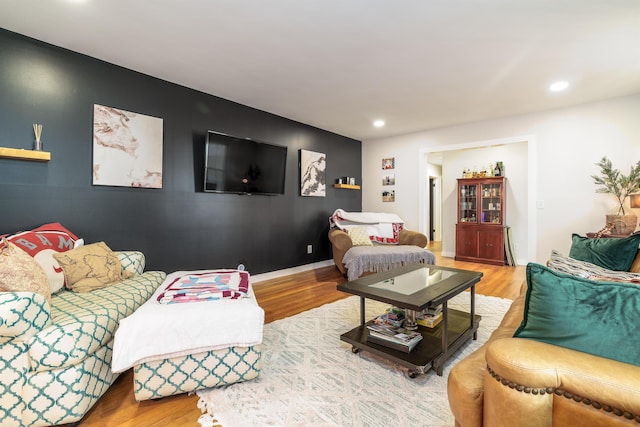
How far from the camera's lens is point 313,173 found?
489 centimetres

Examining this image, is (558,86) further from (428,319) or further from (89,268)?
(89,268)

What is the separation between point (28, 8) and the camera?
2.04 m

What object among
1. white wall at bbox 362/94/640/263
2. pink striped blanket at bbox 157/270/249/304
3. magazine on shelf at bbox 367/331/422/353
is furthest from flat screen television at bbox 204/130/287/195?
white wall at bbox 362/94/640/263

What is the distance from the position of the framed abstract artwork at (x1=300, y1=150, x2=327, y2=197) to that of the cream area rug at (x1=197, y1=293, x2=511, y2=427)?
2.79m

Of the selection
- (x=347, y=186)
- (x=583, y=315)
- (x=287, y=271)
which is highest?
(x=347, y=186)

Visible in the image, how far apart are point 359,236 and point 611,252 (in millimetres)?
3004

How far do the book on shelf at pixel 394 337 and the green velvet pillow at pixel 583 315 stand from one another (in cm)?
108

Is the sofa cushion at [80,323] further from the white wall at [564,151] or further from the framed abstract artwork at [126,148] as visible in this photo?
the white wall at [564,151]

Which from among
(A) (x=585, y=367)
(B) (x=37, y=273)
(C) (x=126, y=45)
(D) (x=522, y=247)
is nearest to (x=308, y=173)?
(C) (x=126, y=45)

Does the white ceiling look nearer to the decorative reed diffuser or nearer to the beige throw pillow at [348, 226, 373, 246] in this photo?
the decorative reed diffuser

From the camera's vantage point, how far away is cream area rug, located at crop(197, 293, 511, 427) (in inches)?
57.7

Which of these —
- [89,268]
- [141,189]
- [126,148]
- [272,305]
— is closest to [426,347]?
[272,305]

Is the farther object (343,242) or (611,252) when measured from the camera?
(343,242)

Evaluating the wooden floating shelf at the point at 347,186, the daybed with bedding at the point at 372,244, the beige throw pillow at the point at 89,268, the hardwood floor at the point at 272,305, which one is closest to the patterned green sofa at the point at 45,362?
the hardwood floor at the point at 272,305
